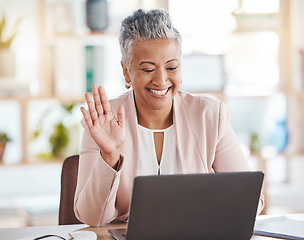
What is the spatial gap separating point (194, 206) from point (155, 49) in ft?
2.44

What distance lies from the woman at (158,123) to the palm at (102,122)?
101mm

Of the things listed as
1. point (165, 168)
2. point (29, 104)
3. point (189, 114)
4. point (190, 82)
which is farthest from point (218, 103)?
point (29, 104)

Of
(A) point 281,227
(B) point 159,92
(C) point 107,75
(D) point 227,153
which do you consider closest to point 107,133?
(B) point 159,92

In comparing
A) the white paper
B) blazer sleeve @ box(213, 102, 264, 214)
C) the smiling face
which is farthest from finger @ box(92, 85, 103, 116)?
the white paper

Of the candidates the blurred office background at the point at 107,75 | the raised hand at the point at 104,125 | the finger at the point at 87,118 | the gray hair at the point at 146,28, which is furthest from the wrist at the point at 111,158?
the blurred office background at the point at 107,75

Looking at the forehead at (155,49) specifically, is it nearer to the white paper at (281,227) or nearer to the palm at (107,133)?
the palm at (107,133)

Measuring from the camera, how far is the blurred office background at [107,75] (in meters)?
3.58

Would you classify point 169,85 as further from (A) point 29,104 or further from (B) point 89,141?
(A) point 29,104

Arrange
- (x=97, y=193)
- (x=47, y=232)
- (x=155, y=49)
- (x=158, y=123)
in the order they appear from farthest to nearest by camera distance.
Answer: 1. (x=158, y=123)
2. (x=155, y=49)
3. (x=97, y=193)
4. (x=47, y=232)

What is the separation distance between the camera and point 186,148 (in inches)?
75.7

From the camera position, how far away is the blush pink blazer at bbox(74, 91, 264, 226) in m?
1.81

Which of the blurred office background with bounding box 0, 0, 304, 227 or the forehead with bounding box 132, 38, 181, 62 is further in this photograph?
the blurred office background with bounding box 0, 0, 304, 227

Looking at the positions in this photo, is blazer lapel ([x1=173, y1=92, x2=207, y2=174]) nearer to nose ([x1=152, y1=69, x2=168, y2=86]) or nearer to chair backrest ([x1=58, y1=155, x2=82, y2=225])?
nose ([x1=152, y1=69, x2=168, y2=86])

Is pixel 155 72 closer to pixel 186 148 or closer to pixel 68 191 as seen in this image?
pixel 186 148
